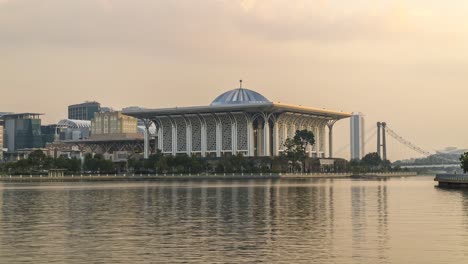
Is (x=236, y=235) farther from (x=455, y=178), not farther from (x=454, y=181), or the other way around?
(x=454, y=181)

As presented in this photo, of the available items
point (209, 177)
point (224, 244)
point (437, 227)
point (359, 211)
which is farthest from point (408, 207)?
point (209, 177)

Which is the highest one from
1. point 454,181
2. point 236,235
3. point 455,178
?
point 455,178

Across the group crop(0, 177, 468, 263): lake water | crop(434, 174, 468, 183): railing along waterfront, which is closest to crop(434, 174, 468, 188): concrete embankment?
crop(434, 174, 468, 183): railing along waterfront

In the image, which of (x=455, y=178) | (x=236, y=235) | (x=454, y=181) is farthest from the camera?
(x=454, y=181)

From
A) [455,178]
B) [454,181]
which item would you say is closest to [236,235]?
[455,178]

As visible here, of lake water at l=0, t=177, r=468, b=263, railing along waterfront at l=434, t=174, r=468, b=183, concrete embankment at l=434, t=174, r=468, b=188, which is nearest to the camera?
lake water at l=0, t=177, r=468, b=263

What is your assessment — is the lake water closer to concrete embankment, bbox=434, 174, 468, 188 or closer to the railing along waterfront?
the railing along waterfront

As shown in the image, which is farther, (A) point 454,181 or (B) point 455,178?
(A) point 454,181

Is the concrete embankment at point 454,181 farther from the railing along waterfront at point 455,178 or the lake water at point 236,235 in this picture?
the lake water at point 236,235

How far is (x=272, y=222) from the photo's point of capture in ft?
147

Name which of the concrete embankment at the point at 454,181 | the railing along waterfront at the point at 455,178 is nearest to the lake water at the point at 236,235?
the railing along waterfront at the point at 455,178

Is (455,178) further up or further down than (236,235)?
further up

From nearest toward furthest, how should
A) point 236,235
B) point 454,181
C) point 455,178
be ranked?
point 236,235
point 455,178
point 454,181

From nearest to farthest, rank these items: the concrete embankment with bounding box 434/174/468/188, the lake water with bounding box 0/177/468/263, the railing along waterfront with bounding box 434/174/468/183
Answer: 1. the lake water with bounding box 0/177/468/263
2. the railing along waterfront with bounding box 434/174/468/183
3. the concrete embankment with bounding box 434/174/468/188
